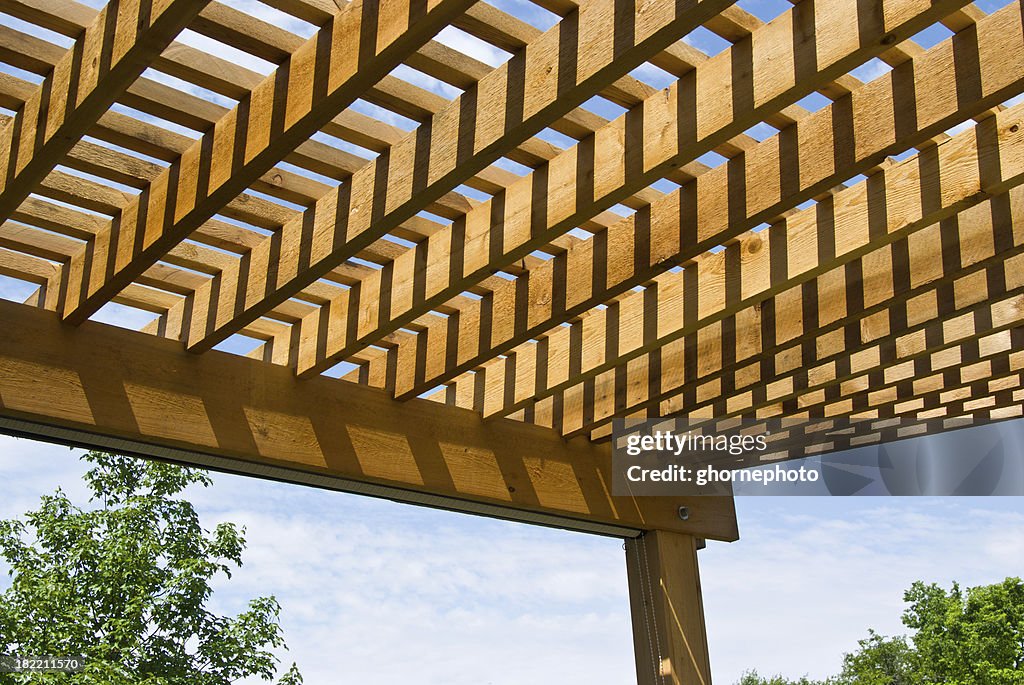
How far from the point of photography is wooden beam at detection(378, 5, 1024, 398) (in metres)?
2.18

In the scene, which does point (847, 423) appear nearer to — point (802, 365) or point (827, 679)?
point (802, 365)

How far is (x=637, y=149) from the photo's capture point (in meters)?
2.38

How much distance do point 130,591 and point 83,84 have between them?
320 inches

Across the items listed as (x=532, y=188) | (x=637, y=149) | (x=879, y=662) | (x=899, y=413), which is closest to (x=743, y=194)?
(x=637, y=149)

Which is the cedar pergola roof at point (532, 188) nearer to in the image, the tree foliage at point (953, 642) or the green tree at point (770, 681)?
the tree foliage at point (953, 642)

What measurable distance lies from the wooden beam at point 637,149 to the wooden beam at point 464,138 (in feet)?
0.48

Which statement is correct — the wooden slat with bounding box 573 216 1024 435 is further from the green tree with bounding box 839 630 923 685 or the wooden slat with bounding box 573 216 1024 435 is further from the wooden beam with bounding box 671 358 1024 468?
the green tree with bounding box 839 630 923 685

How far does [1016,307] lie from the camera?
338 cm

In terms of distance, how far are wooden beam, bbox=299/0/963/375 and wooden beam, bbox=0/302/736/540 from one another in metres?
0.40

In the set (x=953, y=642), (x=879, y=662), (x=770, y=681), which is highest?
(x=770, y=681)

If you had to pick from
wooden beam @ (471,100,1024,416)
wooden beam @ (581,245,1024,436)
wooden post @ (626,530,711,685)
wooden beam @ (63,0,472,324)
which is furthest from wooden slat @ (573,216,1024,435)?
wooden beam @ (63,0,472,324)

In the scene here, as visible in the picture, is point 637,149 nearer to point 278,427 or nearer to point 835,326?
point 835,326

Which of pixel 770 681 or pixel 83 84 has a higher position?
pixel 770 681

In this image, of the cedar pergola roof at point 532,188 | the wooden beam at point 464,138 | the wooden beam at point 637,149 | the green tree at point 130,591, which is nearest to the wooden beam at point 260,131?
the cedar pergola roof at point 532,188
